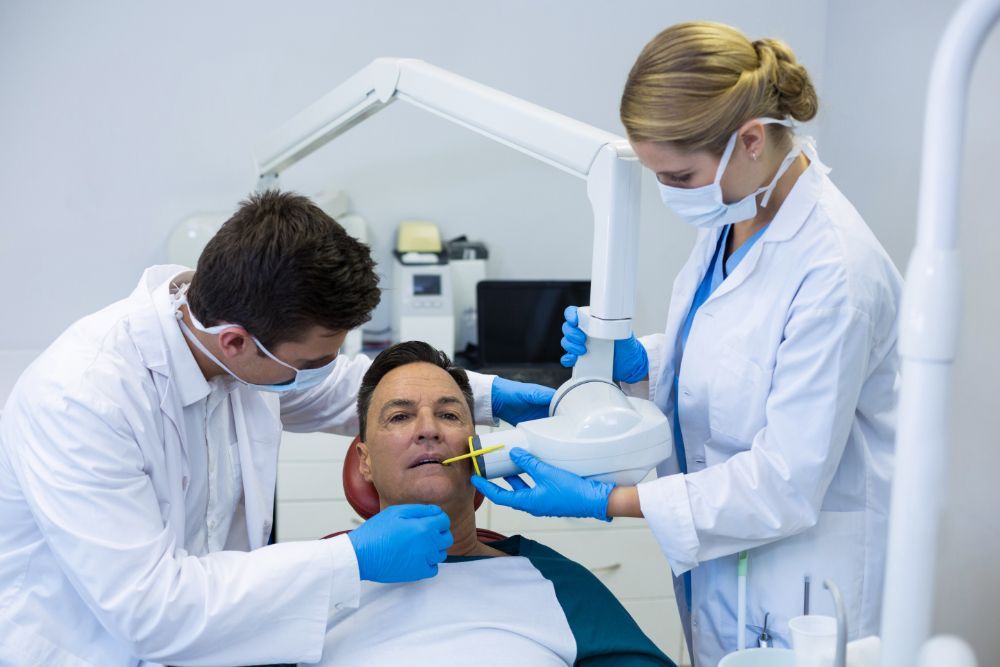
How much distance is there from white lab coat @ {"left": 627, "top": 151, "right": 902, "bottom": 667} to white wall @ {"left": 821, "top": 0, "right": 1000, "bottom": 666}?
0.13 meters

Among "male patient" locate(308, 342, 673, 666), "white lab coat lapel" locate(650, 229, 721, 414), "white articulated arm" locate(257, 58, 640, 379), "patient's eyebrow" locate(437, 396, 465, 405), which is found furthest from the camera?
"patient's eyebrow" locate(437, 396, 465, 405)

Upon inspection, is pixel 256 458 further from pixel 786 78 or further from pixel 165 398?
pixel 786 78

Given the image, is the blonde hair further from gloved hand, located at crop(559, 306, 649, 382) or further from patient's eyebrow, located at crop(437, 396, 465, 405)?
patient's eyebrow, located at crop(437, 396, 465, 405)

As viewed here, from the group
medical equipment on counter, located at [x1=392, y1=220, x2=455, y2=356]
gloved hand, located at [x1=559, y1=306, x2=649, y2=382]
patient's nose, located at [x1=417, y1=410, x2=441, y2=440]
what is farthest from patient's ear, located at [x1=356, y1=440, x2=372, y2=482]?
medical equipment on counter, located at [x1=392, y1=220, x2=455, y2=356]

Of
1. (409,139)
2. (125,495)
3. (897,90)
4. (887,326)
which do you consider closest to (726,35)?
(887,326)

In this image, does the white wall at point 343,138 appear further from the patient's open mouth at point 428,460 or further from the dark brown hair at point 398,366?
the patient's open mouth at point 428,460

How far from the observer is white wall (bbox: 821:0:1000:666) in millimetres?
1839

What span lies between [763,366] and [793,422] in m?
0.10

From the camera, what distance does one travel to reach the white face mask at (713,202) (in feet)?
4.33

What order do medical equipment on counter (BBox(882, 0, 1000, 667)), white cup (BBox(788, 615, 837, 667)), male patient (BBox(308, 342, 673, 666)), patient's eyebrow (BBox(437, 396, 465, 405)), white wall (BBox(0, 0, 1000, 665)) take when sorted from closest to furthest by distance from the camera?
medical equipment on counter (BBox(882, 0, 1000, 667)), white cup (BBox(788, 615, 837, 667)), male patient (BBox(308, 342, 673, 666)), patient's eyebrow (BBox(437, 396, 465, 405)), white wall (BBox(0, 0, 1000, 665))

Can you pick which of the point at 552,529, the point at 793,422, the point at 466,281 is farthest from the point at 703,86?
the point at 466,281

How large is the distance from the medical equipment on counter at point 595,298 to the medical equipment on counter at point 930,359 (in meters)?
0.72

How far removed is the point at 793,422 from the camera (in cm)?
129

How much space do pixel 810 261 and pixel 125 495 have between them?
1.00 meters
